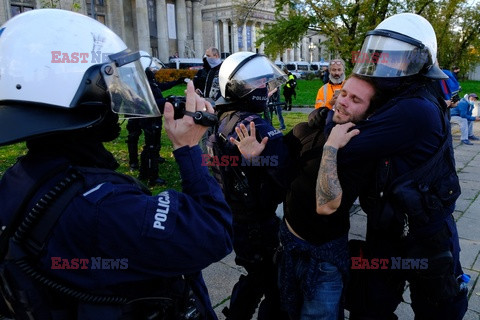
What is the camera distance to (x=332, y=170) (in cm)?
170

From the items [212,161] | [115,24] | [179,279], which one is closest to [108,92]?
[179,279]

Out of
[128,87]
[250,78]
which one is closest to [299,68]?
[250,78]

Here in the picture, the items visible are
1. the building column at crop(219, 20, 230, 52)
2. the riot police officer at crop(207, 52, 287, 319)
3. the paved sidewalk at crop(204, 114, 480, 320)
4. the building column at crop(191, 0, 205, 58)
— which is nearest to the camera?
the riot police officer at crop(207, 52, 287, 319)

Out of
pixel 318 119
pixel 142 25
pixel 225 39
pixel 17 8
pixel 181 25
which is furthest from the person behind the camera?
pixel 225 39

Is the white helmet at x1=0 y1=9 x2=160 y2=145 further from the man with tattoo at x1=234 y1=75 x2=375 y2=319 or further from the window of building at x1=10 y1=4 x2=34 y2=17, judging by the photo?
the window of building at x1=10 y1=4 x2=34 y2=17

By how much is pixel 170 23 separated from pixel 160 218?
2207 inches

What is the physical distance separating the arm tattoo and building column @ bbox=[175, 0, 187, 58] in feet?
176

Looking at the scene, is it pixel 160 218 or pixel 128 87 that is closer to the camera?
pixel 160 218

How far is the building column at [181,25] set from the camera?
172 ft

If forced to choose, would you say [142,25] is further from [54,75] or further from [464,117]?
[54,75]

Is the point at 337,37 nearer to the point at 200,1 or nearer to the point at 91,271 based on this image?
the point at 91,271

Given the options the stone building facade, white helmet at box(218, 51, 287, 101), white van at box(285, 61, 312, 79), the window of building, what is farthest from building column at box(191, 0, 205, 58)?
white helmet at box(218, 51, 287, 101)

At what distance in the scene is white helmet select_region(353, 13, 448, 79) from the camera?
1.75m

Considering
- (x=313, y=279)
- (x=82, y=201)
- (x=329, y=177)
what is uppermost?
(x=82, y=201)
